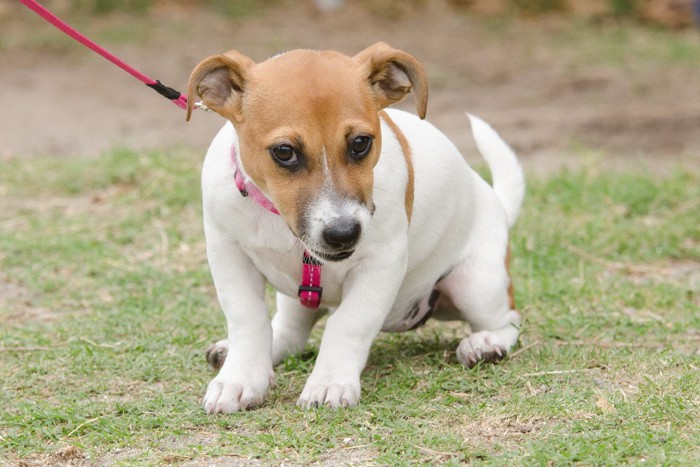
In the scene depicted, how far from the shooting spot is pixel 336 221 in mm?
3494

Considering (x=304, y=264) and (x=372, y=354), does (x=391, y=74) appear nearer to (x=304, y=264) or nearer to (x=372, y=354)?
(x=304, y=264)

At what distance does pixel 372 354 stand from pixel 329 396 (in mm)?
824

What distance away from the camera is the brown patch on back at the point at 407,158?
415 centimetres

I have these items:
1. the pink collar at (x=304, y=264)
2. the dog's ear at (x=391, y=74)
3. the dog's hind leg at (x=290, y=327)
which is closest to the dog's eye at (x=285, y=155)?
the pink collar at (x=304, y=264)

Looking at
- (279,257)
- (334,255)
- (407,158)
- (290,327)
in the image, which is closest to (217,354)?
(290,327)

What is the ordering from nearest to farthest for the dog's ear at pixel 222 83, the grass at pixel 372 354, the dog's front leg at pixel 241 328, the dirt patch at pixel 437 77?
1. the grass at pixel 372 354
2. the dog's ear at pixel 222 83
3. the dog's front leg at pixel 241 328
4. the dirt patch at pixel 437 77

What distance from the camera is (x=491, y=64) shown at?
1166 centimetres

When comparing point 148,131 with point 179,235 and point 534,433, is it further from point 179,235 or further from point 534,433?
point 534,433

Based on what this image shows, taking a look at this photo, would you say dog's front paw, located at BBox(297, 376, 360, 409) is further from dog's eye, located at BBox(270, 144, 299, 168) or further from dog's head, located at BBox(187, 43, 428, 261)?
dog's eye, located at BBox(270, 144, 299, 168)

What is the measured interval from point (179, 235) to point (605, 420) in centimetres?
361

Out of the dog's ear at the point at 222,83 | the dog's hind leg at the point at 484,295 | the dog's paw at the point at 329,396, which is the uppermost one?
the dog's ear at the point at 222,83

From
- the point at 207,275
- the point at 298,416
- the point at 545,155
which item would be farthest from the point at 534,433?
the point at 545,155

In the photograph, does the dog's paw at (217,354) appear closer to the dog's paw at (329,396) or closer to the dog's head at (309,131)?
the dog's paw at (329,396)

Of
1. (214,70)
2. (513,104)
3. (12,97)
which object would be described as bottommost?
(12,97)
